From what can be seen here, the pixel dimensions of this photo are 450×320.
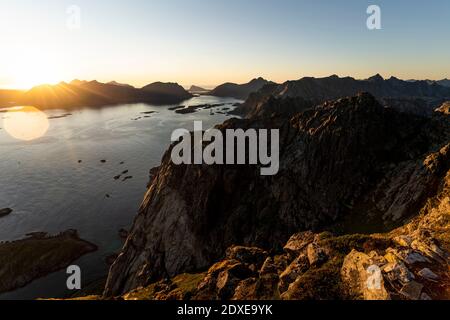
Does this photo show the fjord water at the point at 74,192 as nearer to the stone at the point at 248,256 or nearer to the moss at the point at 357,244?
the stone at the point at 248,256

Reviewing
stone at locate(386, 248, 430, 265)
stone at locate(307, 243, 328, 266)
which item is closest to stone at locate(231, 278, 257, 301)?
stone at locate(307, 243, 328, 266)

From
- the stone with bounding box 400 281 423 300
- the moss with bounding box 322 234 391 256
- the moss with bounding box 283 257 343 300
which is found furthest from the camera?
the moss with bounding box 322 234 391 256

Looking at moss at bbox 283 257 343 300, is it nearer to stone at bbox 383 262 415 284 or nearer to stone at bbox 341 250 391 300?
stone at bbox 341 250 391 300

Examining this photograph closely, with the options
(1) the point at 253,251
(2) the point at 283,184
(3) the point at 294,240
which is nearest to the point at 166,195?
(2) the point at 283,184

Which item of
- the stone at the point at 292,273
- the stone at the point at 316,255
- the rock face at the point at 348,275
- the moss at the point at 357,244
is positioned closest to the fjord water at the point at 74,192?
the rock face at the point at 348,275

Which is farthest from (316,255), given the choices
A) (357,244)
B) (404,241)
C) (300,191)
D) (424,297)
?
(300,191)

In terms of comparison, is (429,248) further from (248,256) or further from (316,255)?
(248,256)

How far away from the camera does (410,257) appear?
1820cm

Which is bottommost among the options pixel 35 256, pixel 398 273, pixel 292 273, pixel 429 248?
pixel 35 256

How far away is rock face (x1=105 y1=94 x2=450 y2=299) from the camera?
1753 inches

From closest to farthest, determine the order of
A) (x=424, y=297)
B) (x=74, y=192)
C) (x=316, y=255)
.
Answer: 1. (x=424, y=297)
2. (x=316, y=255)
3. (x=74, y=192)

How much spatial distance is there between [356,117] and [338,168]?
37.3 ft

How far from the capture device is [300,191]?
54.1 meters
